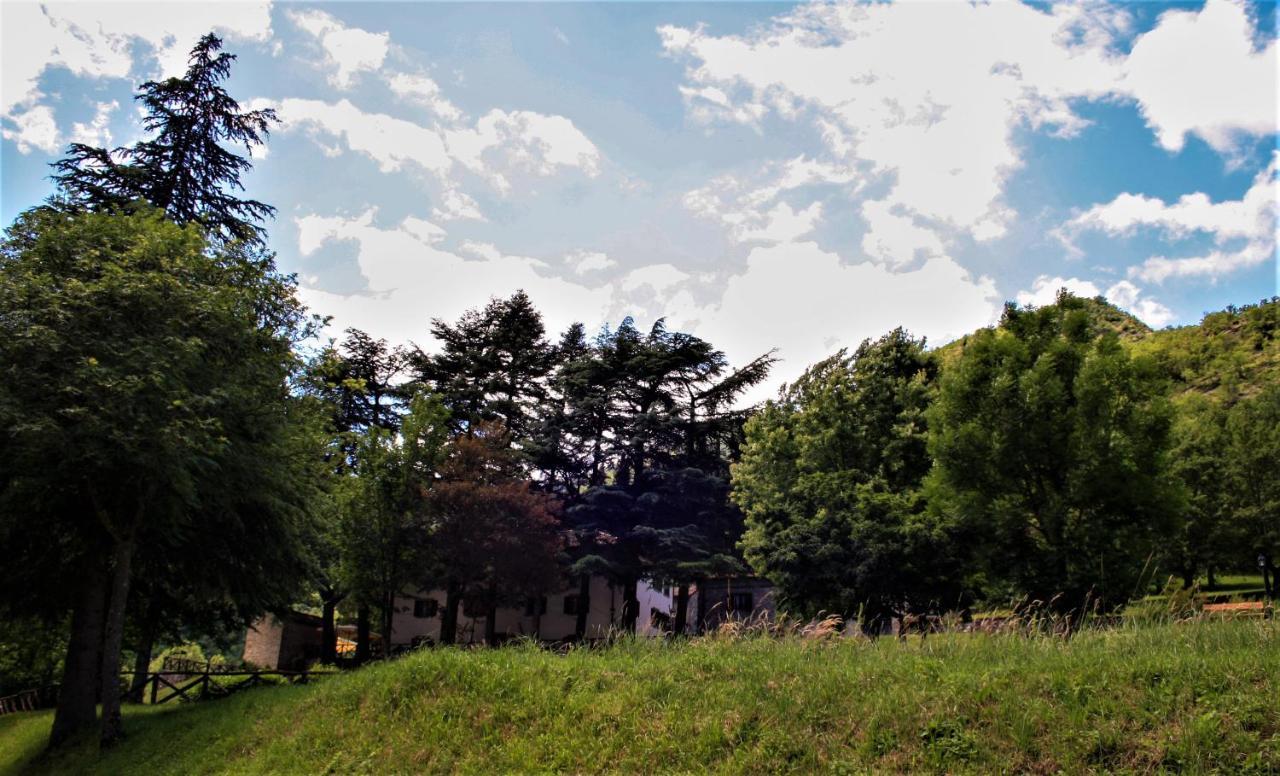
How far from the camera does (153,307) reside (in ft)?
44.9

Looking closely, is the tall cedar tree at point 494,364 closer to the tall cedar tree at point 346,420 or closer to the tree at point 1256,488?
the tall cedar tree at point 346,420

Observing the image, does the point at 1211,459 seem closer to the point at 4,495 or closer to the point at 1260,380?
the point at 1260,380

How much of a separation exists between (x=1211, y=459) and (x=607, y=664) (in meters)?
38.4

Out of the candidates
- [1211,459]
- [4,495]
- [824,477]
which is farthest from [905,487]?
[1211,459]

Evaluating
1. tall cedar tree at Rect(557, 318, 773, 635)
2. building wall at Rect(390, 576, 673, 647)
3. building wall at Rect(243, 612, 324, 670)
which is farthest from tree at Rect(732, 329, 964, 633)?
building wall at Rect(243, 612, 324, 670)

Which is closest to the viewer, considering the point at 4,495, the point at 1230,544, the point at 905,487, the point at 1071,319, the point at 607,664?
the point at 607,664

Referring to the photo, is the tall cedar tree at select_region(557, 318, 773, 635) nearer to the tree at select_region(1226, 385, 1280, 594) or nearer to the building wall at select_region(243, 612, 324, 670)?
the building wall at select_region(243, 612, 324, 670)

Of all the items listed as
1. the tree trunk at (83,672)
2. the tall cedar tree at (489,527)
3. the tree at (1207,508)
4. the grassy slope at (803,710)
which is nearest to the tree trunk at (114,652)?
the tree trunk at (83,672)

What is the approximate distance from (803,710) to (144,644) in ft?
67.2

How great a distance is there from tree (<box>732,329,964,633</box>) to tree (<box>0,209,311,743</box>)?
12.8 m

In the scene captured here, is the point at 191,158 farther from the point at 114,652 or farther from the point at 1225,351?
the point at 1225,351

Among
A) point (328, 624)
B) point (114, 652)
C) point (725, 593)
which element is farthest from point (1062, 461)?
point (328, 624)

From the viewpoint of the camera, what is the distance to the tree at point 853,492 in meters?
18.7

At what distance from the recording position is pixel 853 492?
64.7ft
